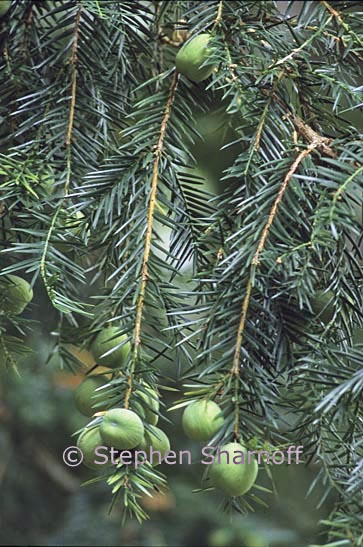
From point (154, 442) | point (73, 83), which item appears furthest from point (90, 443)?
point (73, 83)

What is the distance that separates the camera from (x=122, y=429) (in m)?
0.33

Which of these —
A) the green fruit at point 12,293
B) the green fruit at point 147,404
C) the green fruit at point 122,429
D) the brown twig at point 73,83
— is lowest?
the green fruit at point 147,404

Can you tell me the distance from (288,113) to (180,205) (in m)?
0.09

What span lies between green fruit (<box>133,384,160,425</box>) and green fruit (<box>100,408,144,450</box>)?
0.05ft

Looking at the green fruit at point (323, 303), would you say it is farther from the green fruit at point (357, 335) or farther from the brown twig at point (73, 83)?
the brown twig at point (73, 83)

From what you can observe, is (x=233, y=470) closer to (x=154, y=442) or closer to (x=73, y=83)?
(x=154, y=442)

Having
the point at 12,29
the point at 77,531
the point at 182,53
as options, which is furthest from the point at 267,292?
the point at 77,531

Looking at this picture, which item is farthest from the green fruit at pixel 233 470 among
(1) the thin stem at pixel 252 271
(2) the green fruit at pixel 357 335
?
(2) the green fruit at pixel 357 335

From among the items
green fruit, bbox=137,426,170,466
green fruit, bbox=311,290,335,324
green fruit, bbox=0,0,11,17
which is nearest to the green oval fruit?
green fruit, bbox=137,426,170,466

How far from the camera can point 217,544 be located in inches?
48.6

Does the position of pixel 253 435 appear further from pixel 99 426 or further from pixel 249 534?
pixel 249 534

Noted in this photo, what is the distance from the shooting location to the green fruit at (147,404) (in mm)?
354

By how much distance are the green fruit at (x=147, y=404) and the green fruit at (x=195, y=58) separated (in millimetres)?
185

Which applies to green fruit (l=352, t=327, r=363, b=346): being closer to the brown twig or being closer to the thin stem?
the thin stem
